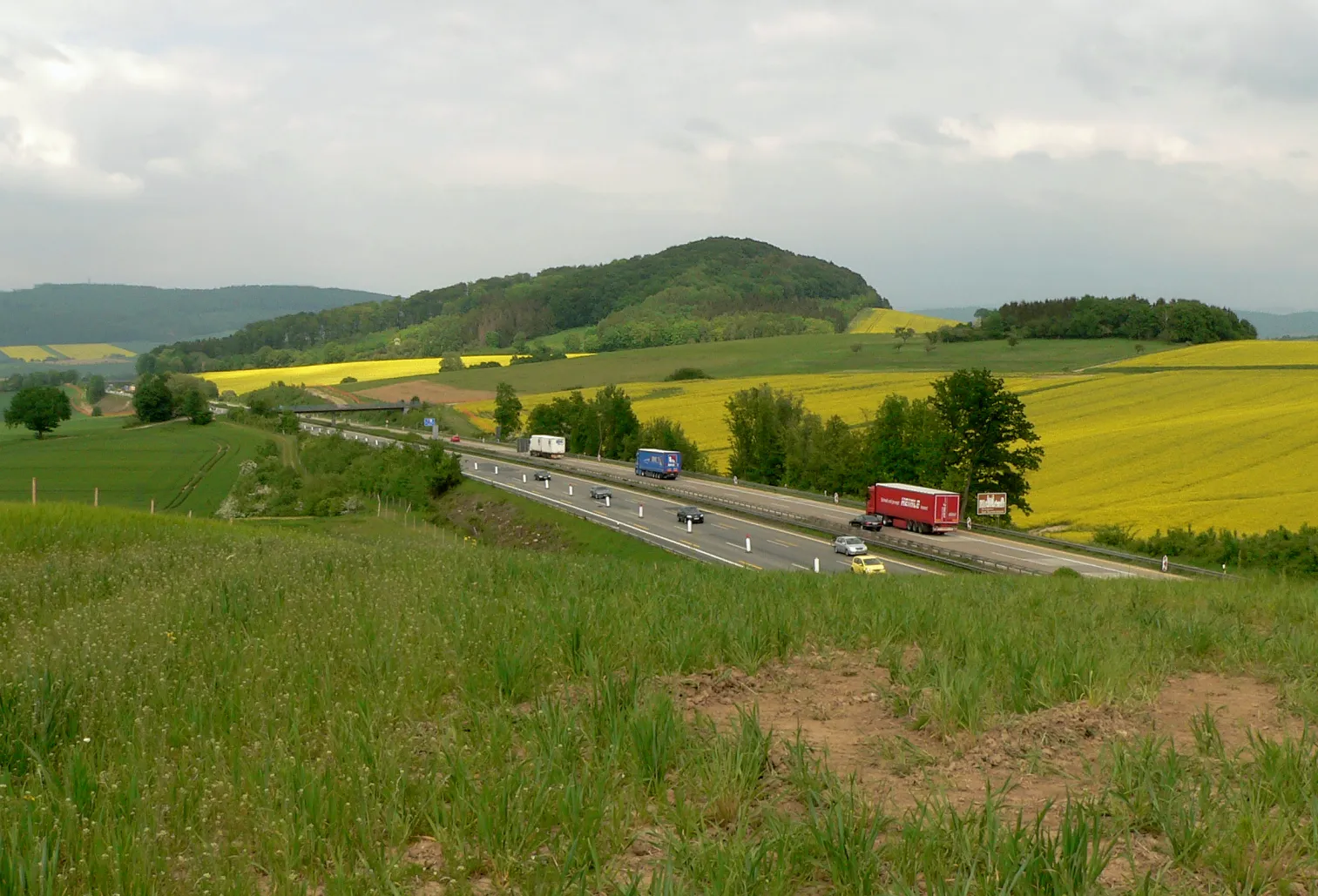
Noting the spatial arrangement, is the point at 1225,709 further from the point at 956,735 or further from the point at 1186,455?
the point at 1186,455

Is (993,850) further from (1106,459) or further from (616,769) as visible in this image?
(1106,459)

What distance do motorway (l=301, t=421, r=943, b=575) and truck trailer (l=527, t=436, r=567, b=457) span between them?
13.7 metres

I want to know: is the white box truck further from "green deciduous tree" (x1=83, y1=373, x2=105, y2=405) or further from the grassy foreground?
the grassy foreground

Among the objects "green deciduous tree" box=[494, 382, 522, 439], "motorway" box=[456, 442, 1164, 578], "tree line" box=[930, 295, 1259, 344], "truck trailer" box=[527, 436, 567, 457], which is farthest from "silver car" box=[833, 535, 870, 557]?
"tree line" box=[930, 295, 1259, 344]

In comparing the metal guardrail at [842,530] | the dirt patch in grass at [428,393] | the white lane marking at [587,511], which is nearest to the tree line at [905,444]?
Result: the metal guardrail at [842,530]

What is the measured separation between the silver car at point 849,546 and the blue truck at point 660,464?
1266 inches

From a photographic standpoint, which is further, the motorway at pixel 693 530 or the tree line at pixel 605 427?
the tree line at pixel 605 427

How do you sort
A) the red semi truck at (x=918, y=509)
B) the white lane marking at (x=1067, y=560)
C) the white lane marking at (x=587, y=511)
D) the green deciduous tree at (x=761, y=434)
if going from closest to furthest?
the white lane marking at (x=1067, y=560) → the white lane marking at (x=587, y=511) → the red semi truck at (x=918, y=509) → the green deciduous tree at (x=761, y=434)

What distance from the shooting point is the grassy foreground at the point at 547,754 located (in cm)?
409

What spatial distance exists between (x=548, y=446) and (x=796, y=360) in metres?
66.8

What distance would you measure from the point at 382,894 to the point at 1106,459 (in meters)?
70.7

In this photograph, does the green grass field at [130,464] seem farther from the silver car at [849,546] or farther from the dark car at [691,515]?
the silver car at [849,546]

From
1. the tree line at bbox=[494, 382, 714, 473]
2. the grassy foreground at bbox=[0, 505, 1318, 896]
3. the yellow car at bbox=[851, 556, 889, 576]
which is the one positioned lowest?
the yellow car at bbox=[851, 556, 889, 576]

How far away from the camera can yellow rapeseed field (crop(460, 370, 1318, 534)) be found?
2094 inches
